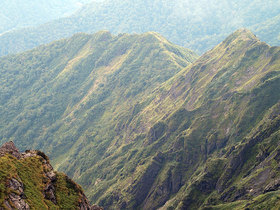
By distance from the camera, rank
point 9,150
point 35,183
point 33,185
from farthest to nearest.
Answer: point 9,150, point 35,183, point 33,185

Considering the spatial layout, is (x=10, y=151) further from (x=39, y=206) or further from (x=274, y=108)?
(x=274, y=108)

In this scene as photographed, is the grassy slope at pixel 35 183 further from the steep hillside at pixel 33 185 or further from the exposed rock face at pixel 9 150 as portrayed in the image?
the exposed rock face at pixel 9 150

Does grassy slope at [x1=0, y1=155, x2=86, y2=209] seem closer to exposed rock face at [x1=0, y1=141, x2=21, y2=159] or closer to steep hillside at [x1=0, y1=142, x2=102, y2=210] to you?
steep hillside at [x1=0, y1=142, x2=102, y2=210]

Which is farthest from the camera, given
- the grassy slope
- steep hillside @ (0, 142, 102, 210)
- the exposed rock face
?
the exposed rock face

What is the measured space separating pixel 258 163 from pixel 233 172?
650 inches

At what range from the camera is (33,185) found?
Result: 81.6m

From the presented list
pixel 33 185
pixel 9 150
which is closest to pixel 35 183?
pixel 33 185

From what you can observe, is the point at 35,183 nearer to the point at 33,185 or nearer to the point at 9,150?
the point at 33,185

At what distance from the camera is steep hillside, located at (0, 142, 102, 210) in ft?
237

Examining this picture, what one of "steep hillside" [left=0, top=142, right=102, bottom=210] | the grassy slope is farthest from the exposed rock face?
the grassy slope

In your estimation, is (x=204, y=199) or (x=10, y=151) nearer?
(x=10, y=151)

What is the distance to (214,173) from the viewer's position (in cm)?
18425

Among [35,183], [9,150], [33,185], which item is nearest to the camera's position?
[33,185]

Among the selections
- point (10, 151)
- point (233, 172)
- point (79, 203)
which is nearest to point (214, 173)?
point (233, 172)
